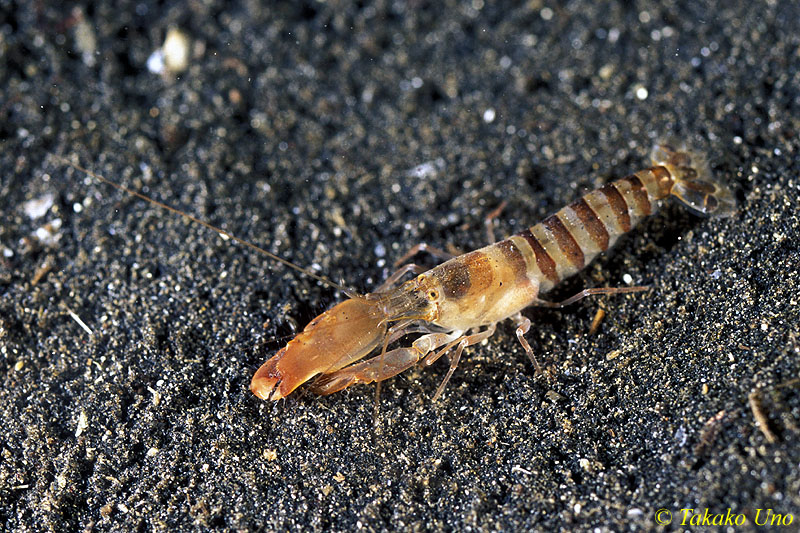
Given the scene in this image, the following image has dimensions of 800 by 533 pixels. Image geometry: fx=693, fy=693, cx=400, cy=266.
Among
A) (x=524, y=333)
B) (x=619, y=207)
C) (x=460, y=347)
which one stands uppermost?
(x=619, y=207)

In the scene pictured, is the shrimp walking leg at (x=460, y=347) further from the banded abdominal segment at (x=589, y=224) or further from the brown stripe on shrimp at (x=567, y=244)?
the brown stripe on shrimp at (x=567, y=244)

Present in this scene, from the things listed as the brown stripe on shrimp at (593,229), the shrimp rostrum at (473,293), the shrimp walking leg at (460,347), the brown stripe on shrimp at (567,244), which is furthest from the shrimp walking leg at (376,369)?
the brown stripe on shrimp at (593,229)

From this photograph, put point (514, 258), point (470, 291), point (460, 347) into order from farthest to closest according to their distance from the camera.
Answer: point (514, 258) < point (470, 291) < point (460, 347)

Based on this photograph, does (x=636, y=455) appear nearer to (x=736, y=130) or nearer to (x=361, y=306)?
(x=361, y=306)

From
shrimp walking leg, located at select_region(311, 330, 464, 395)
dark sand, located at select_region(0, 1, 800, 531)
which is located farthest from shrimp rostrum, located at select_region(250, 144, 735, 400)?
dark sand, located at select_region(0, 1, 800, 531)

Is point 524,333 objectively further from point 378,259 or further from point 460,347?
point 378,259

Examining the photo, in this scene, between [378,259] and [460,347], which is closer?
[460,347]

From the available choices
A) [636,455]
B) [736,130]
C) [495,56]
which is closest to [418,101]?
[495,56]

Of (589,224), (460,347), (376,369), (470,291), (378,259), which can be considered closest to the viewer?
(376,369)

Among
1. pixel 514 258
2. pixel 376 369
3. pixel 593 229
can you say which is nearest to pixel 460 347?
pixel 376 369
